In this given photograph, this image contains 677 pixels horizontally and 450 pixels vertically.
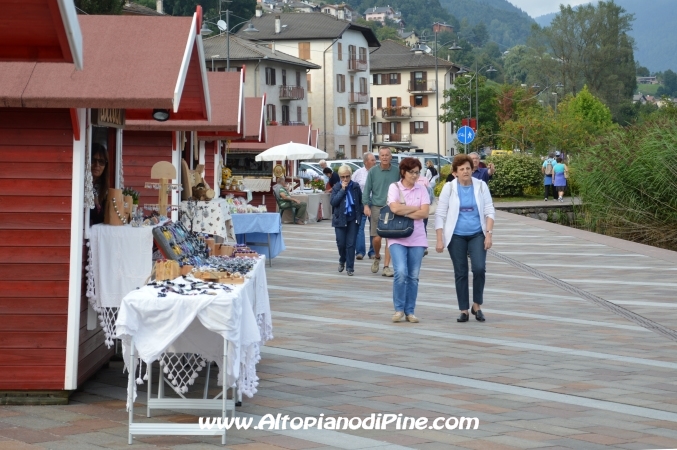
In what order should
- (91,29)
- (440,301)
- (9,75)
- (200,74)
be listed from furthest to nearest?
(440,301), (200,74), (91,29), (9,75)

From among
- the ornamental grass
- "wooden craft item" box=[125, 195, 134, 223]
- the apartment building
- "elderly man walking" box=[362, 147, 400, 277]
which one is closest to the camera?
"wooden craft item" box=[125, 195, 134, 223]

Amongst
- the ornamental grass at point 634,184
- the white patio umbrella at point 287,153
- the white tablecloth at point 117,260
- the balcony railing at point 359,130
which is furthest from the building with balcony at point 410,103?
the white tablecloth at point 117,260

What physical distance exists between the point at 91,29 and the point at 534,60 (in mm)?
96486

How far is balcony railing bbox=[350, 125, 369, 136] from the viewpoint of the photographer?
9912 centimetres

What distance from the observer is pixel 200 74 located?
9641 millimetres

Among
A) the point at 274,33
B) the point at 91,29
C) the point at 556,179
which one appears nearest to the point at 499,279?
the point at 91,29

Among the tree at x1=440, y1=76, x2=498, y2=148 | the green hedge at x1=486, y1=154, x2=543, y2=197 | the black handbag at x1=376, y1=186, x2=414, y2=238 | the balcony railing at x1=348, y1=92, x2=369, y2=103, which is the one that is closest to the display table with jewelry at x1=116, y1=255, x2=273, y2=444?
the black handbag at x1=376, y1=186, x2=414, y2=238

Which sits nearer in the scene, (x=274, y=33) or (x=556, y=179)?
(x=556, y=179)

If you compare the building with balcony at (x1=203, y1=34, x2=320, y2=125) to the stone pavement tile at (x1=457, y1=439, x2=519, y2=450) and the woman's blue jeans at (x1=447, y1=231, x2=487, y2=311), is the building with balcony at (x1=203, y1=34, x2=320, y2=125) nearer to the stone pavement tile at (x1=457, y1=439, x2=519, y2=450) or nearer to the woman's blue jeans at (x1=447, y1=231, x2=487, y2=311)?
the woman's blue jeans at (x1=447, y1=231, x2=487, y2=311)

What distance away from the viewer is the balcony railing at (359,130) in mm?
99125

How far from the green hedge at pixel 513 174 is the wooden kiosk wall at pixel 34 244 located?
3454 cm

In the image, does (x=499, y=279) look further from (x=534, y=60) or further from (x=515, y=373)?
(x=534, y=60)

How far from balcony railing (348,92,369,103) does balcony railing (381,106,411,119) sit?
48.2 ft

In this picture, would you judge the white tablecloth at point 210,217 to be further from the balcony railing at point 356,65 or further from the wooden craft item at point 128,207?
the balcony railing at point 356,65
